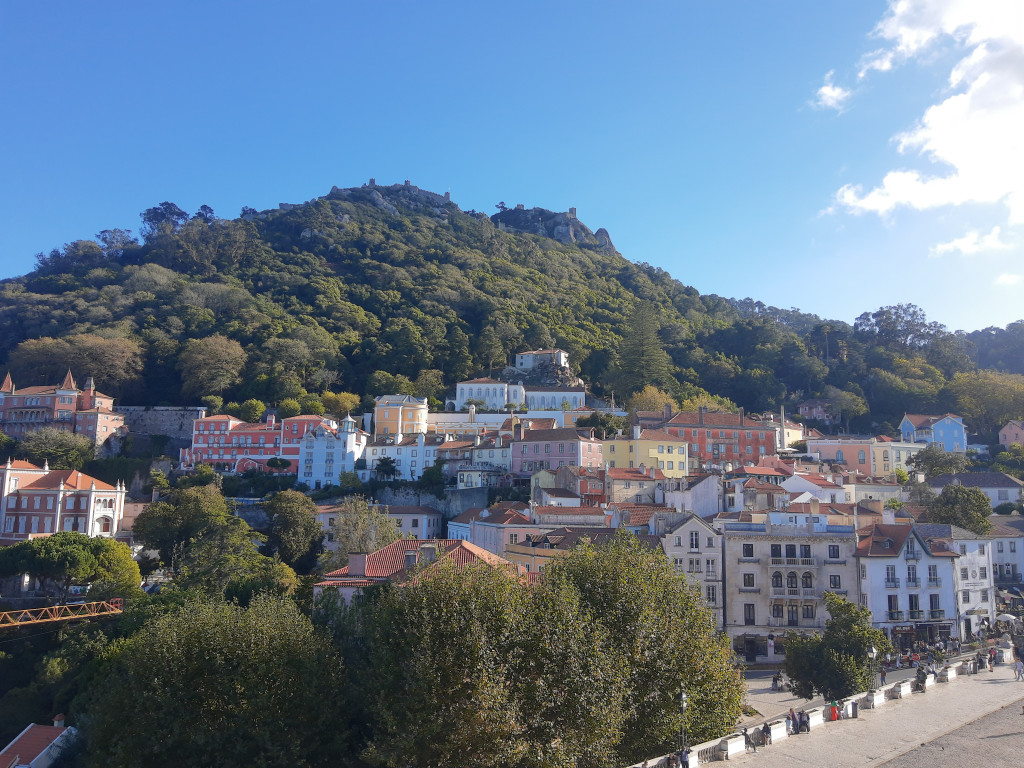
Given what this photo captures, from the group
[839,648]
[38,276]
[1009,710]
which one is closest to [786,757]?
[1009,710]

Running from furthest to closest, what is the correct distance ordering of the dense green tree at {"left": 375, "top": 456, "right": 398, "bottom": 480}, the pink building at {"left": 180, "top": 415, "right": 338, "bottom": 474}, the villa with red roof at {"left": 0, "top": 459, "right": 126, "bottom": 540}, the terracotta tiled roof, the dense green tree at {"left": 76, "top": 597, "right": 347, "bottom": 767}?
1. the pink building at {"left": 180, "top": 415, "right": 338, "bottom": 474}
2. the dense green tree at {"left": 375, "top": 456, "right": 398, "bottom": 480}
3. the terracotta tiled roof
4. the villa with red roof at {"left": 0, "top": 459, "right": 126, "bottom": 540}
5. the dense green tree at {"left": 76, "top": 597, "right": 347, "bottom": 767}

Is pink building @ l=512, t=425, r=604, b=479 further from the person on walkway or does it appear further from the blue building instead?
the person on walkway

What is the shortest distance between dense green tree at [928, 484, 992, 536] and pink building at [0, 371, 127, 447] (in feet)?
216

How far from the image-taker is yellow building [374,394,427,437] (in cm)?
6906

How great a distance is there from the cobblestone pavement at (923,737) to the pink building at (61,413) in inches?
2570

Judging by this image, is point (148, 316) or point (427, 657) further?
point (148, 316)

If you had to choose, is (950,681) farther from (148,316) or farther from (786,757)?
(148,316)

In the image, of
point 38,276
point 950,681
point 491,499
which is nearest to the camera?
point 950,681

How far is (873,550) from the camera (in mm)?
35500

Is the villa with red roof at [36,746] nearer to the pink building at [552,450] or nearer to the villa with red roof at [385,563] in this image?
the villa with red roof at [385,563]

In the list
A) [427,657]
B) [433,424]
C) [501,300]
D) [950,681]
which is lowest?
[950,681]

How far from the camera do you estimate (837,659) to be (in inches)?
1001

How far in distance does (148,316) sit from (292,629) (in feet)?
252

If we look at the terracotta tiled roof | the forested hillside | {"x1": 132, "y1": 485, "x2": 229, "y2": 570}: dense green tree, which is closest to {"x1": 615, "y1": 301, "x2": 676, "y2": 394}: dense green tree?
the forested hillside
